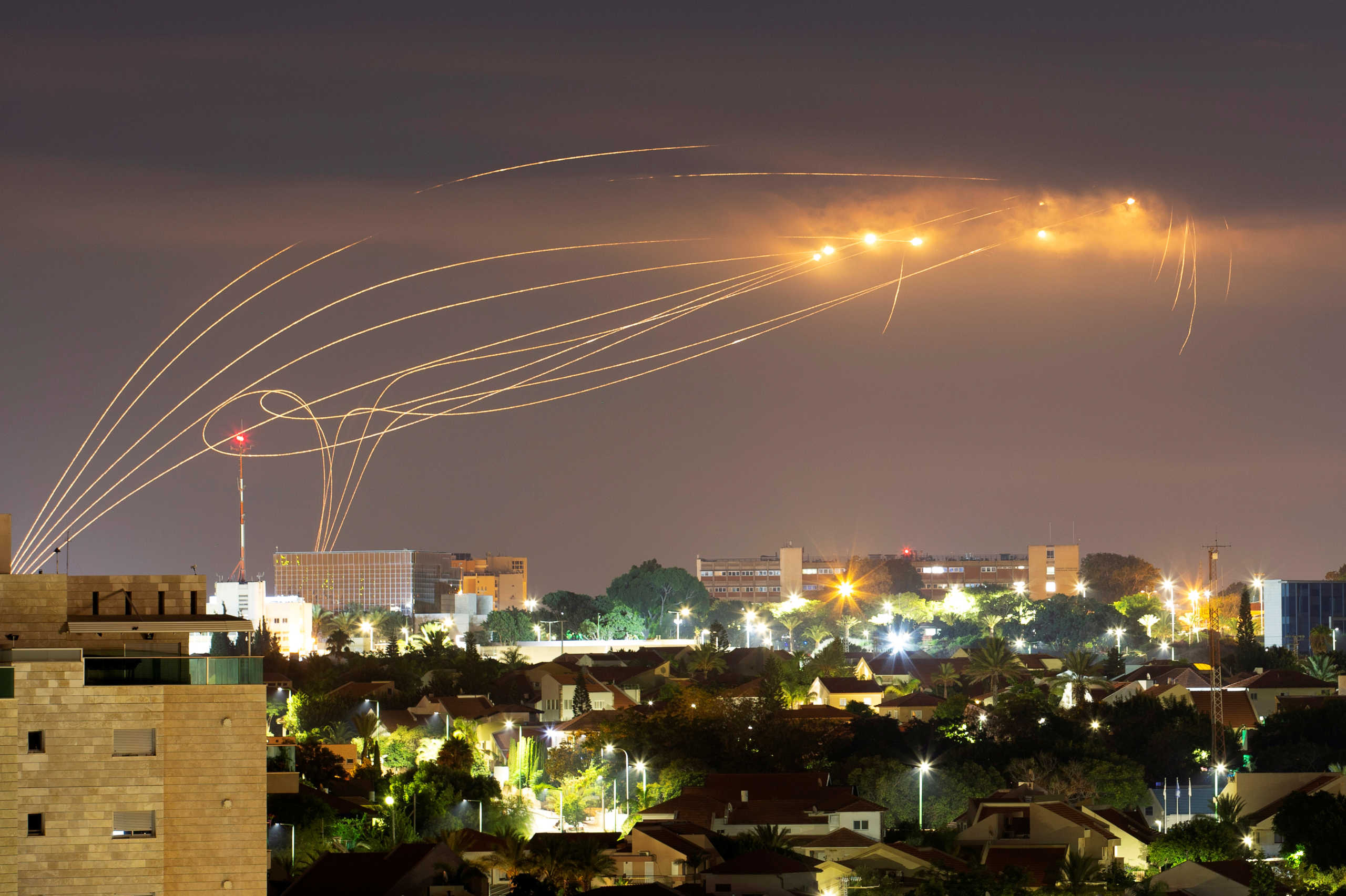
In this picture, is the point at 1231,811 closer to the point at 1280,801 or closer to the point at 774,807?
the point at 1280,801

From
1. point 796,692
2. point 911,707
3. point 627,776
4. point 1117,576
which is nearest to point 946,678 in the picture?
point 796,692

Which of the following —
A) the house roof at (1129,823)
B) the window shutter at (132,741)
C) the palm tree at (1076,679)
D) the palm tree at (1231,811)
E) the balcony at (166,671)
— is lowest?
the house roof at (1129,823)

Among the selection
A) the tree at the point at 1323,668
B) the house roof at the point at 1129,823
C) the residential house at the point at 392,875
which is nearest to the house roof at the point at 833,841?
the house roof at the point at 1129,823

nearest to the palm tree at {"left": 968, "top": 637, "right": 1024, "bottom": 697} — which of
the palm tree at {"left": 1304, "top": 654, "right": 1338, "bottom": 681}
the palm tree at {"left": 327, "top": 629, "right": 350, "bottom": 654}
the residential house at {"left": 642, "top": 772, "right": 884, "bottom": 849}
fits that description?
the palm tree at {"left": 1304, "top": 654, "right": 1338, "bottom": 681}

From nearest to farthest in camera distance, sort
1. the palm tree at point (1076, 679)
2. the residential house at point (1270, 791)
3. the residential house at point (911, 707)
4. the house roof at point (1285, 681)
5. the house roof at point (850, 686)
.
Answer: the residential house at point (1270, 791), the residential house at point (911, 707), the palm tree at point (1076, 679), the house roof at point (1285, 681), the house roof at point (850, 686)

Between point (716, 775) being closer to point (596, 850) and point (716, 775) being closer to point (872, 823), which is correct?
point (872, 823)

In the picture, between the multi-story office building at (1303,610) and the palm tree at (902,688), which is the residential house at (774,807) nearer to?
the palm tree at (902,688)

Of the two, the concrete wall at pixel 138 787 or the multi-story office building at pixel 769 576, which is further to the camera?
the multi-story office building at pixel 769 576
